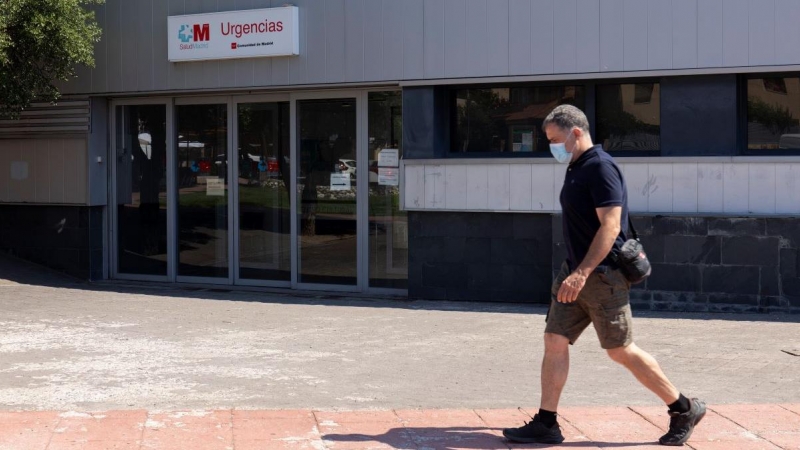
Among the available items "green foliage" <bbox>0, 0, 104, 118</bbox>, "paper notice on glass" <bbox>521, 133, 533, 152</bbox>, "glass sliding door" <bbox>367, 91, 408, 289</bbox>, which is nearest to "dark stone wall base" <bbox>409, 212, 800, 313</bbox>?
"glass sliding door" <bbox>367, 91, 408, 289</bbox>

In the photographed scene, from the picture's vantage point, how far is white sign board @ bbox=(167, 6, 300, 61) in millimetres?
12820

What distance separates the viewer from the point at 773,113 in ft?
36.6

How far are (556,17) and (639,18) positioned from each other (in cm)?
90

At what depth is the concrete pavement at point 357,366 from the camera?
264 inches

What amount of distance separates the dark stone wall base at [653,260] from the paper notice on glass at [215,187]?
2.91 metres

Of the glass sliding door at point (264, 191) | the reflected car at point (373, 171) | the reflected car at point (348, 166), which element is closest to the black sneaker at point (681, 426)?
the reflected car at point (373, 171)

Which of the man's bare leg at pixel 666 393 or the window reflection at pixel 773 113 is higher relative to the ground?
the window reflection at pixel 773 113

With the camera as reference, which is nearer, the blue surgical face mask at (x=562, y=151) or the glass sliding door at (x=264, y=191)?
the blue surgical face mask at (x=562, y=151)

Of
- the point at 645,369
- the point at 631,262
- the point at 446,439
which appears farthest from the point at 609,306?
the point at 446,439

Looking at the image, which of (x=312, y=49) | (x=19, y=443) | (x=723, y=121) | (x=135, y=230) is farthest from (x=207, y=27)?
(x=19, y=443)

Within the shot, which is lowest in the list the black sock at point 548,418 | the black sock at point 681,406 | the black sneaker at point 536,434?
the black sneaker at point 536,434

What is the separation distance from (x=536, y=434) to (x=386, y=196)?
717 cm

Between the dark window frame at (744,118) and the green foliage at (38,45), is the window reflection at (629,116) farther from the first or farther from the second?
the green foliage at (38,45)

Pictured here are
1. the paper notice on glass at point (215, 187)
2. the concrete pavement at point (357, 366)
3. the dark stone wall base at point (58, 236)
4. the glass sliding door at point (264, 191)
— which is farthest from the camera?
the dark stone wall base at point (58, 236)
